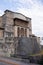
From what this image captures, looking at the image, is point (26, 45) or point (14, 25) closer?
point (26, 45)

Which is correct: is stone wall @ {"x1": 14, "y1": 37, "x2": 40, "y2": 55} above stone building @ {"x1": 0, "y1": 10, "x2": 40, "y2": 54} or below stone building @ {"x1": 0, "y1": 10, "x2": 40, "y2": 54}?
below

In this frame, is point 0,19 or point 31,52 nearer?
point 31,52

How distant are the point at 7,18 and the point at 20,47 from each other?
9.96m

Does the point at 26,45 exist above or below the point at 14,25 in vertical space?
below

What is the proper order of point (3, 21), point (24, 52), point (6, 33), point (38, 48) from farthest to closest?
point (3, 21) < point (6, 33) < point (38, 48) < point (24, 52)

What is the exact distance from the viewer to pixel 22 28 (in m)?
25.0

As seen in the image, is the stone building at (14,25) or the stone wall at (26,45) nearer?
the stone wall at (26,45)

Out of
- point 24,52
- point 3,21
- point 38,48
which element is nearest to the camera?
point 24,52

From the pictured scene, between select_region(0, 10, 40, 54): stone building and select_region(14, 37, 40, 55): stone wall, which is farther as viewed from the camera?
select_region(0, 10, 40, 54): stone building

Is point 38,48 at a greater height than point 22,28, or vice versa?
point 22,28

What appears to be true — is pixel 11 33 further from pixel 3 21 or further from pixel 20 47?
pixel 20 47

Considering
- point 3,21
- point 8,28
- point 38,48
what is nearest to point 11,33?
point 8,28

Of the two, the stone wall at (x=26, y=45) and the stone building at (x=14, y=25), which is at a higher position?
the stone building at (x=14, y=25)

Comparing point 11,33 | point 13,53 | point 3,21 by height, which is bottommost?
point 13,53
